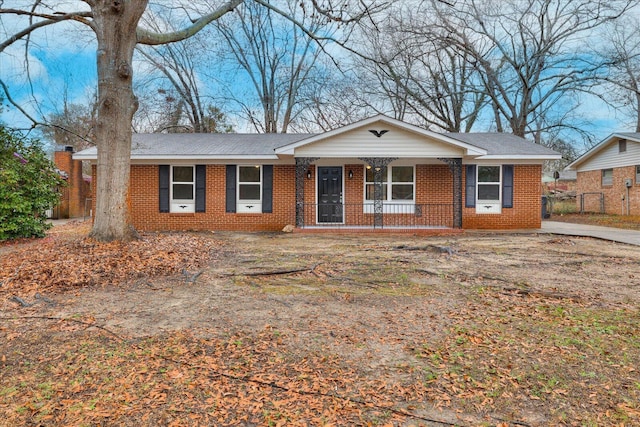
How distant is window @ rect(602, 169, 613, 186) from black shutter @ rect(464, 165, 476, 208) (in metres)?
12.2

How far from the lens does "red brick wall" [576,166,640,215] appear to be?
17.7 metres

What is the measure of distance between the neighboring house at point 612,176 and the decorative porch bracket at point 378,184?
13.8 metres

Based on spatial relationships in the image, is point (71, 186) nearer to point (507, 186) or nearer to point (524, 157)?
point (507, 186)

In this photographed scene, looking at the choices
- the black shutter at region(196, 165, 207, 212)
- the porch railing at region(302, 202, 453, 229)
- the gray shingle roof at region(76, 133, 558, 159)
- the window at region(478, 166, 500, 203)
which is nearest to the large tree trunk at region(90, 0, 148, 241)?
the gray shingle roof at region(76, 133, 558, 159)

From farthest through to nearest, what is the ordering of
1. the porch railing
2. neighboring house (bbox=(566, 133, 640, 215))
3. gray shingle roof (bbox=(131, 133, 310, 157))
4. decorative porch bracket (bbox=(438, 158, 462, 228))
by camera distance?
neighboring house (bbox=(566, 133, 640, 215)), the porch railing, gray shingle roof (bbox=(131, 133, 310, 157)), decorative porch bracket (bbox=(438, 158, 462, 228))

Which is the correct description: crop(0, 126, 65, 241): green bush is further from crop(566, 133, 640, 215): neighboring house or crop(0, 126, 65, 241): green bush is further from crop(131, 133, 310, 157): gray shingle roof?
crop(566, 133, 640, 215): neighboring house

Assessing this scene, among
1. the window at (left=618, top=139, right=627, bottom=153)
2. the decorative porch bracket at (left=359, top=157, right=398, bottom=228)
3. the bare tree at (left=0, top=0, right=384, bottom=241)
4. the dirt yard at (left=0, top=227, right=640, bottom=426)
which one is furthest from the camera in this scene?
the window at (left=618, top=139, right=627, bottom=153)

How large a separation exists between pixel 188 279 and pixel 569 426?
16.2 ft

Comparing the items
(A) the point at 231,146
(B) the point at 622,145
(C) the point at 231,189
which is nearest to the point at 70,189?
(A) the point at 231,146

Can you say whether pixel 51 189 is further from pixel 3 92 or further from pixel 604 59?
pixel 604 59

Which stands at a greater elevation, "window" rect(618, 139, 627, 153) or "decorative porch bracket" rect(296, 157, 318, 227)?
"window" rect(618, 139, 627, 153)

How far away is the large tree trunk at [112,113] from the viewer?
7262mm

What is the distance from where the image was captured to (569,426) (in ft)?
7.01

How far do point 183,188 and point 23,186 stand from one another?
4.58 m
